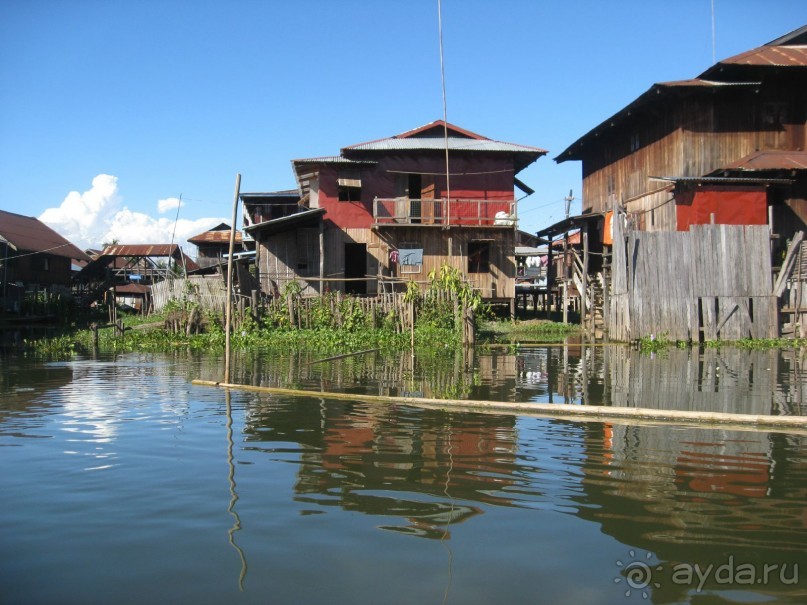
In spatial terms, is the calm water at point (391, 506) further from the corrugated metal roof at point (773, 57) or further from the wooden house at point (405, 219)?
the wooden house at point (405, 219)

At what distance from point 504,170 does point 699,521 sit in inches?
950

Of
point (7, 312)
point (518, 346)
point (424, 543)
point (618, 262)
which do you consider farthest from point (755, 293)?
point (7, 312)

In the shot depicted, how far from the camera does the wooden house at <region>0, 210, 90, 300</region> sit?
31.8 meters

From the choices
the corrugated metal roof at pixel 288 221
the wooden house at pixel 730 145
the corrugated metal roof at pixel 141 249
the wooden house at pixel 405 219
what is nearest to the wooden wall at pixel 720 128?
the wooden house at pixel 730 145

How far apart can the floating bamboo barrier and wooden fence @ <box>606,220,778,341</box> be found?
10.2m

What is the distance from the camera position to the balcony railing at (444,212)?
2589cm

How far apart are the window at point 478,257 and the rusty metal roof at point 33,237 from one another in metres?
21.7

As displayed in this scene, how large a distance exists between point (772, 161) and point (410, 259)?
1282 cm

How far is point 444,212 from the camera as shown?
26.6 m

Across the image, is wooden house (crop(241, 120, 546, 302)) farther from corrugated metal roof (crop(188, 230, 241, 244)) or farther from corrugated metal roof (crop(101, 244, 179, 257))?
corrugated metal roof (crop(188, 230, 241, 244))

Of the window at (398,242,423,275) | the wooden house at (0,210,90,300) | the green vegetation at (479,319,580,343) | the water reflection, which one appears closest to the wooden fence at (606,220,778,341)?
the water reflection

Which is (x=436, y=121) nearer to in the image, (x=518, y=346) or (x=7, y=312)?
(x=518, y=346)

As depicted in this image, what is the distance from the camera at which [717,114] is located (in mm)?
21750

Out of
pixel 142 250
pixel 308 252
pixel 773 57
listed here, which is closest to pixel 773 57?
pixel 773 57
